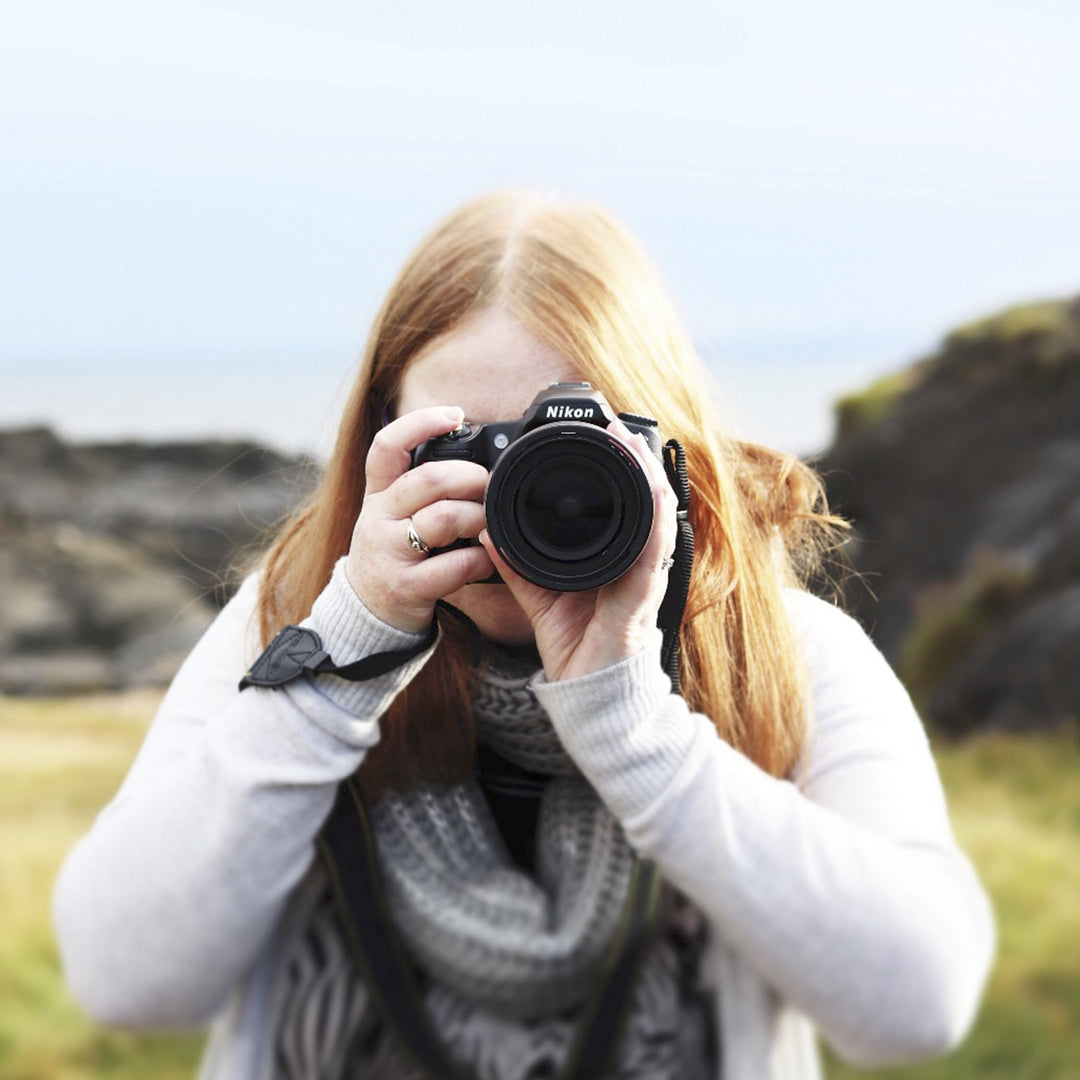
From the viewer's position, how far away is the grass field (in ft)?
8.76

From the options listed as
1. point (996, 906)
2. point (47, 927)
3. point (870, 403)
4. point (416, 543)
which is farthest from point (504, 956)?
point (870, 403)

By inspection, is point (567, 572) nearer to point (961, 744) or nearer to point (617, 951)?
point (617, 951)

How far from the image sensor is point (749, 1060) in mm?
1363

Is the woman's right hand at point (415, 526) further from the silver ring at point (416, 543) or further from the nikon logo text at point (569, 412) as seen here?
the nikon logo text at point (569, 412)

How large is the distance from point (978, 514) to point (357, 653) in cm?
685

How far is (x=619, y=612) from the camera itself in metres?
1.31

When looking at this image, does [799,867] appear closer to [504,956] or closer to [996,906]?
[504,956]

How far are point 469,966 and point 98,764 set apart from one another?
4.75 meters

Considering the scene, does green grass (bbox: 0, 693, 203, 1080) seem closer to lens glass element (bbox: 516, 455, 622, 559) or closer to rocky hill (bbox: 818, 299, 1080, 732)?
lens glass element (bbox: 516, 455, 622, 559)

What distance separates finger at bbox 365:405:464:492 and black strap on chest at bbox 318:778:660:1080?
1.26 feet

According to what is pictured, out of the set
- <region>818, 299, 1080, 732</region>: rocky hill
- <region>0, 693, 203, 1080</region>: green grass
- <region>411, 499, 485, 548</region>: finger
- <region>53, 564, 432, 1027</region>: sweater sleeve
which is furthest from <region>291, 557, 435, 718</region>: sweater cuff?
<region>818, 299, 1080, 732</region>: rocky hill

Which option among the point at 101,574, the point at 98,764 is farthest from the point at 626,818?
the point at 101,574

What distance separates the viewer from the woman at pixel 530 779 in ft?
4.18

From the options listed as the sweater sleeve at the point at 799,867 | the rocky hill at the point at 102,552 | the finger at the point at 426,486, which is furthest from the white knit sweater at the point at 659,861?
the rocky hill at the point at 102,552
